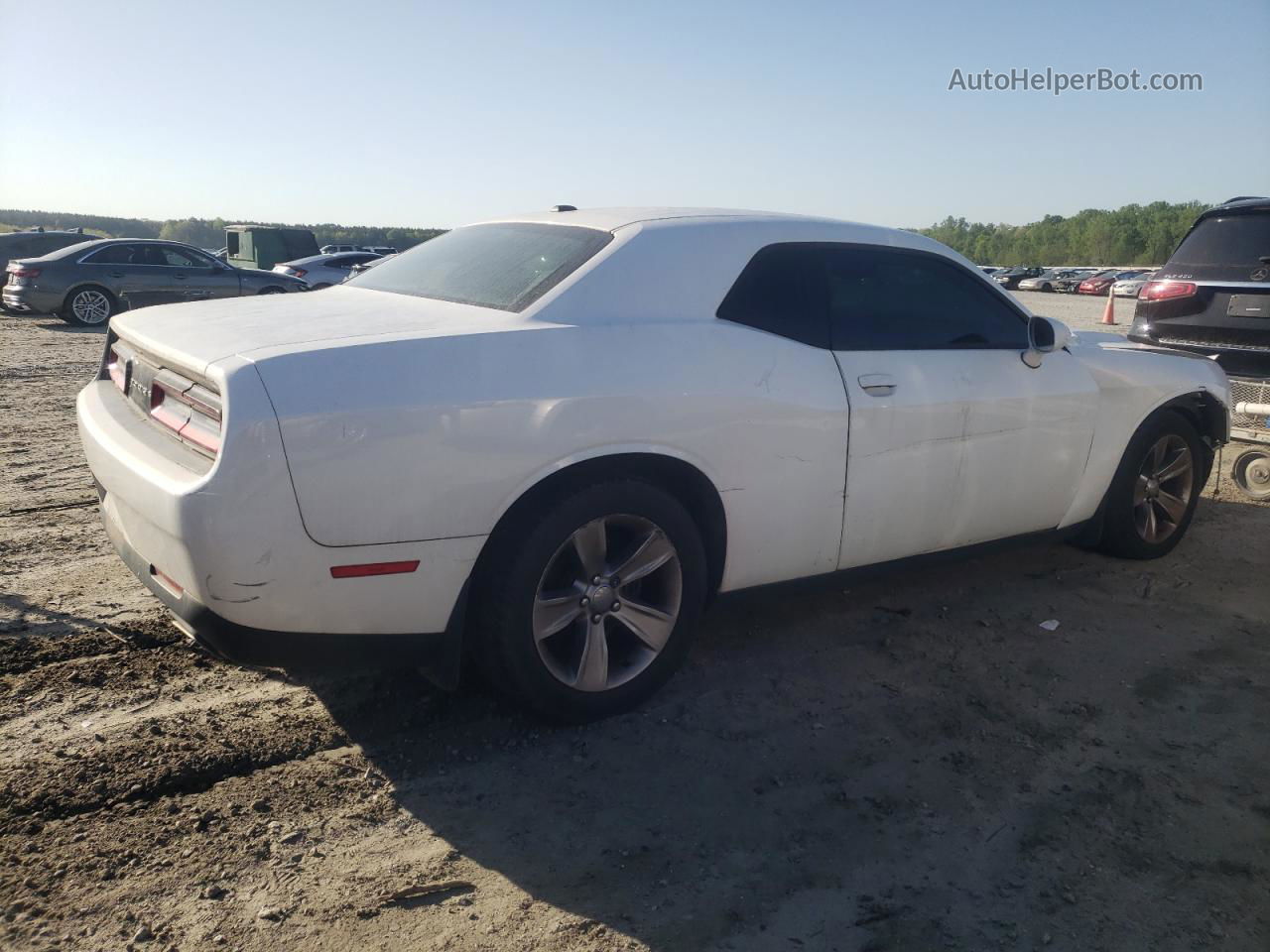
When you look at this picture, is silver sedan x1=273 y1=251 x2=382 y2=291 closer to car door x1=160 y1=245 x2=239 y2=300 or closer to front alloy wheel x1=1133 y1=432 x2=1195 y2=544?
car door x1=160 y1=245 x2=239 y2=300

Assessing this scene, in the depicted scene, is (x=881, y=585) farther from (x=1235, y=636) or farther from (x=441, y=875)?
(x=441, y=875)

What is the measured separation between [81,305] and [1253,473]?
16.4 metres

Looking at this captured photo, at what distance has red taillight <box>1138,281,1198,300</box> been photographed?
22.9 feet

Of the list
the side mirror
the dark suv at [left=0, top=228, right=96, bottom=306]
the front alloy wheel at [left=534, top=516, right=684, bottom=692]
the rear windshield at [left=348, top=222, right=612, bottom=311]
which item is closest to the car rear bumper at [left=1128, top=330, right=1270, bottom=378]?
the side mirror

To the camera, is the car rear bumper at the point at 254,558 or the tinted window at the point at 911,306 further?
the tinted window at the point at 911,306

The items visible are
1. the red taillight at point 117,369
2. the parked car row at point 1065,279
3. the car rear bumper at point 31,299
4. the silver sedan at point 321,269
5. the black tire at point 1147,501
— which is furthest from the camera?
the parked car row at point 1065,279

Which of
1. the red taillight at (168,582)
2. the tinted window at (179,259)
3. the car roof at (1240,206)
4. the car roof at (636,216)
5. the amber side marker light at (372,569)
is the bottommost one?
the red taillight at (168,582)

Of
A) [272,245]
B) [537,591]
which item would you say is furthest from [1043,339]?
[272,245]

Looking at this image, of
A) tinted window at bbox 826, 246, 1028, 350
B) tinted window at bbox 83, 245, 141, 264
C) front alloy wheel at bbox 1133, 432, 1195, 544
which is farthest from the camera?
tinted window at bbox 83, 245, 141, 264

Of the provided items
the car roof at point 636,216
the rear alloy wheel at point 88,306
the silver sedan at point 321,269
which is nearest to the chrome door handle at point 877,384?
the car roof at point 636,216

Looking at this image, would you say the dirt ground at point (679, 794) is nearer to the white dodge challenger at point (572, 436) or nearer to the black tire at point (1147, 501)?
the white dodge challenger at point (572, 436)

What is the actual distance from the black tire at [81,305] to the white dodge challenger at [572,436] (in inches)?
562

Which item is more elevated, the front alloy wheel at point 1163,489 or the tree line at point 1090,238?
the tree line at point 1090,238

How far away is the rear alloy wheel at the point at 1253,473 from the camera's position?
6.42 metres
